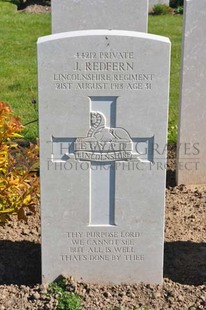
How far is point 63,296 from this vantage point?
3844 millimetres

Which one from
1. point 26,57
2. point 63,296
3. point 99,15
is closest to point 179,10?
point 26,57

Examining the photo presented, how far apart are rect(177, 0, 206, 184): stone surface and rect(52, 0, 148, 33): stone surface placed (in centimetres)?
54

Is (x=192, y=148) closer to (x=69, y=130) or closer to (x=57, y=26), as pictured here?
(x=57, y=26)

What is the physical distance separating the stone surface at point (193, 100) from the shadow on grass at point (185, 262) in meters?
1.16

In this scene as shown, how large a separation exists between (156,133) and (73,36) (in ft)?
2.38

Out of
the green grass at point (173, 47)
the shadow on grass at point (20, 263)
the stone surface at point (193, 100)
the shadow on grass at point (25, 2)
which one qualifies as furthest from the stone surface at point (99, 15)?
the shadow on grass at point (25, 2)

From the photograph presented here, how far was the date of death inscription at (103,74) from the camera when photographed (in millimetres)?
3611

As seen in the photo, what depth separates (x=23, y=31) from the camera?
13266 millimetres

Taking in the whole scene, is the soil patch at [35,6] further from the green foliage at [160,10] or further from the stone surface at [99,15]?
the stone surface at [99,15]

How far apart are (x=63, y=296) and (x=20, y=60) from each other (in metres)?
7.15

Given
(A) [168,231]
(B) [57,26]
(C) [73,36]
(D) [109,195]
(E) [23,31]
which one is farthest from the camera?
(E) [23,31]

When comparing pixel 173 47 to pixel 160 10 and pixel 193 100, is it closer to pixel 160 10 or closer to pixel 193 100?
pixel 160 10

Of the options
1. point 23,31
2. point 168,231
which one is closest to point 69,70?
point 168,231

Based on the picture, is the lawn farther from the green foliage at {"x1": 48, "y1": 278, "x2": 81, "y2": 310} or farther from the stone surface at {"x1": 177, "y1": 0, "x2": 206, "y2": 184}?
the green foliage at {"x1": 48, "y1": 278, "x2": 81, "y2": 310}
